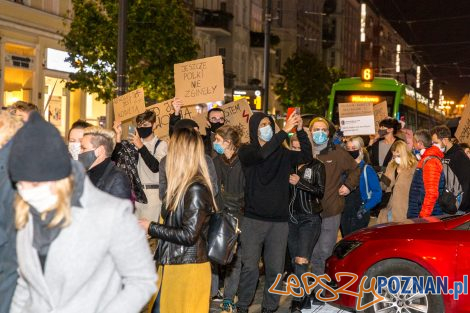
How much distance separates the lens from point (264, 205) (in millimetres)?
8023

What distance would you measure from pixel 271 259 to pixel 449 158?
8.69 feet

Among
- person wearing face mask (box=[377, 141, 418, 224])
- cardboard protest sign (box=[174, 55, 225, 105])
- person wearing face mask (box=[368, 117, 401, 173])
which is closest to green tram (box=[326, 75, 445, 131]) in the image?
person wearing face mask (box=[368, 117, 401, 173])

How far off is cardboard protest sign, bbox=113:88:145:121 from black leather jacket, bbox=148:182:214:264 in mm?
5391

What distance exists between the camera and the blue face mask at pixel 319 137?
9.07 m

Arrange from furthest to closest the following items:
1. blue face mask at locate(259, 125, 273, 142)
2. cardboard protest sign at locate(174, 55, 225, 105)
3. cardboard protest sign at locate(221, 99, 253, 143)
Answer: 1. cardboard protest sign at locate(221, 99, 253, 143)
2. cardboard protest sign at locate(174, 55, 225, 105)
3. blue face mask at locate(259, 125, 273, 142)

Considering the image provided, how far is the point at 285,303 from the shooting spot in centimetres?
921

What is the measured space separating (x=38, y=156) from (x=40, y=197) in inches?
6.0

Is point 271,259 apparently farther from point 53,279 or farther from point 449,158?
point 53,279

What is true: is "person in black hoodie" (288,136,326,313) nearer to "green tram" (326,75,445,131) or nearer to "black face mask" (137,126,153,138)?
"black face mask" (137,126,153,138)

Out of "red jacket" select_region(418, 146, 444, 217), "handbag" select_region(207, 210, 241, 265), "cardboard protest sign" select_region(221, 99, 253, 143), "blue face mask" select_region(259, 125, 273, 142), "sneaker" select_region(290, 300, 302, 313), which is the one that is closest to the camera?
"handbag" select_region(207, 210, 241, 265)

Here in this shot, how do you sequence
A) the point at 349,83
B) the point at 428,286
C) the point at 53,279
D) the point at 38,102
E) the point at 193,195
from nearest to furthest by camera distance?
1. the point at 53,279
2. the point at 193,195
3. the point at 428,286
4. the point at 349,83
5. the point at 38,102

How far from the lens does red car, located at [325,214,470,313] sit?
7250 mm

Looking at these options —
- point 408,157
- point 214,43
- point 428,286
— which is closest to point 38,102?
point 408,157

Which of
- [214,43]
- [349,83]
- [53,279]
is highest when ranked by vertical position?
[214,43]
